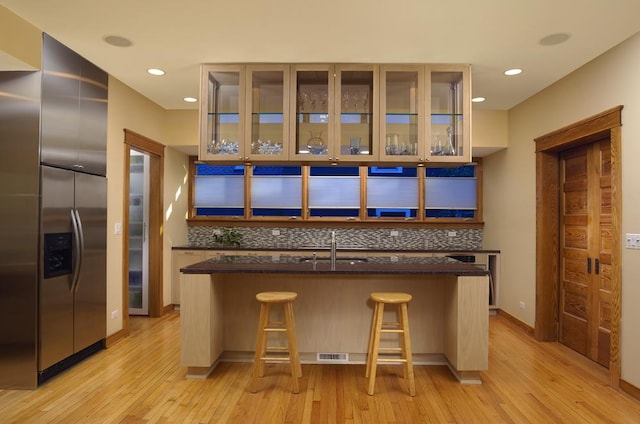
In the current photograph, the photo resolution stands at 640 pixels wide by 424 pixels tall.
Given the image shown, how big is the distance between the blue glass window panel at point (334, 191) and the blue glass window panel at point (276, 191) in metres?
0.22

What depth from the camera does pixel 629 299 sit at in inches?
119

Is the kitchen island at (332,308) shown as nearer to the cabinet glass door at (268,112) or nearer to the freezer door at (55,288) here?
the cabinet glass door at (268,112)

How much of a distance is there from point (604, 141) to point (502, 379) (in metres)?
2.33

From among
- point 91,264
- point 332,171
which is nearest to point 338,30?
point 91,264

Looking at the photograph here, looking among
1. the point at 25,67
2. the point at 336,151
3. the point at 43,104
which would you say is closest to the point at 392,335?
the point at 336,151

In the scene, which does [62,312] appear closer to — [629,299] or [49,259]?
[49,259]

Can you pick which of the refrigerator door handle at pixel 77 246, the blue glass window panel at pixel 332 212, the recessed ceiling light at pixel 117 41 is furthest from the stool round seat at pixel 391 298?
the blue glass window panel at pixel 332 212

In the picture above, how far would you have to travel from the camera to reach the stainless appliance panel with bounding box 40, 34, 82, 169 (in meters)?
3.10

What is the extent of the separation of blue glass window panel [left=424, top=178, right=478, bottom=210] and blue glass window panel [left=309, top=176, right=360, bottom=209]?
1.11 m

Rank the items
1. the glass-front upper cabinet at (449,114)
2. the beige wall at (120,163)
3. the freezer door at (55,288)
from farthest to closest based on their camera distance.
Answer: the beige wall at (120,163) < the glass-front upper cabinet at (449,114) < the freezer door at (55,288)

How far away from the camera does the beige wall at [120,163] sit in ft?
13.2

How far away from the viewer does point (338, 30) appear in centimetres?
299

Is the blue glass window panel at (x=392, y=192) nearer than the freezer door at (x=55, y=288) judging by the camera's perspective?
No

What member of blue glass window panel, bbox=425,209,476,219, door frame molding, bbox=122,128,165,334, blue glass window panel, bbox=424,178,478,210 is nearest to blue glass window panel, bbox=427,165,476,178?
blue glass window panel, bbox=424,178,478,210
